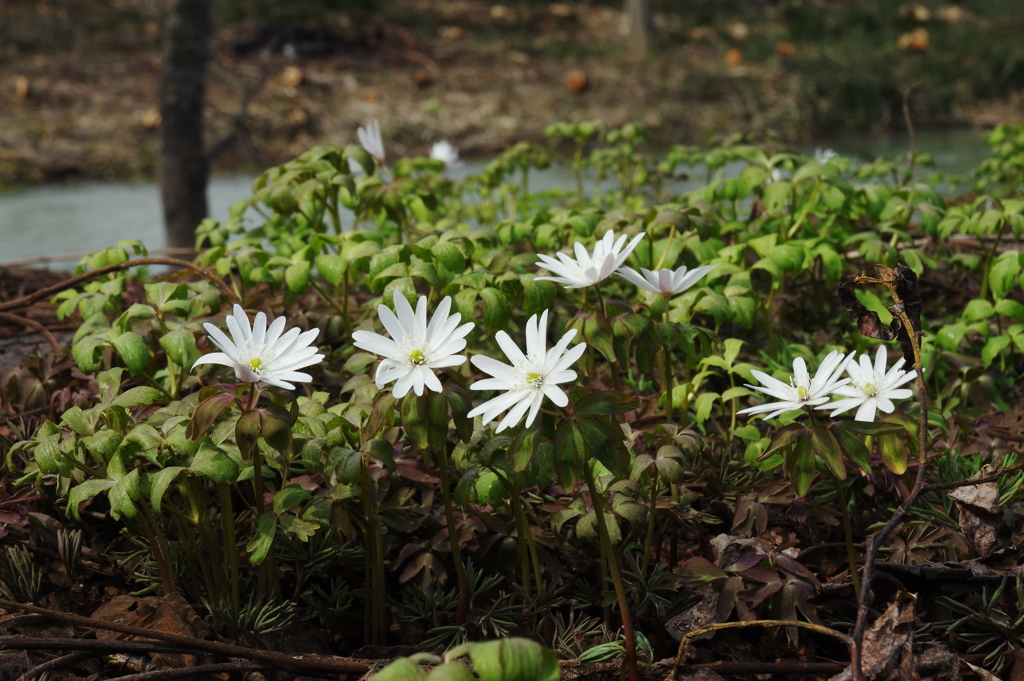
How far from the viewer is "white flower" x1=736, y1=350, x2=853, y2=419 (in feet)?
4.44

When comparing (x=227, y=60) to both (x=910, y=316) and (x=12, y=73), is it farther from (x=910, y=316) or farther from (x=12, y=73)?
(x=910, y=316)

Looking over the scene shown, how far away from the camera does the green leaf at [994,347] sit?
83.2 inches

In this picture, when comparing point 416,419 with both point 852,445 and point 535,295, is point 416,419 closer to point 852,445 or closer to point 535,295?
point 535,295

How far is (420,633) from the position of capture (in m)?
1.62

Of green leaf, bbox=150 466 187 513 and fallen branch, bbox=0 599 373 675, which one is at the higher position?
green leaf, bbox=150 466 187 513

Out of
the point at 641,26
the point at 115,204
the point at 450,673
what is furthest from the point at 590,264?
the point at 641,26

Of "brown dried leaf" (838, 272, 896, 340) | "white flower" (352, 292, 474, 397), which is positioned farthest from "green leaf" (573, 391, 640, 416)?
"brown dried leaf" (838, 272, 896, 340)

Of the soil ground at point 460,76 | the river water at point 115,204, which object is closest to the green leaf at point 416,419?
the river water at point 115,204

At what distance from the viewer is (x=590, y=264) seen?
60.8 inches

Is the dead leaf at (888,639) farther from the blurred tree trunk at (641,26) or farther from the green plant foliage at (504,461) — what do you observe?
the blurred tree trunk at (641,26)

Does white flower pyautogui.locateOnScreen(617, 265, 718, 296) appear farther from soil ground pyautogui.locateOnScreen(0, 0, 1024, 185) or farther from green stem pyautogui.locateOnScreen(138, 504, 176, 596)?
soil ground pyautogui.locateOnScreen(0, 0, 1024, 185)

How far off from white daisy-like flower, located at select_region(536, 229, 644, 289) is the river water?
351cm

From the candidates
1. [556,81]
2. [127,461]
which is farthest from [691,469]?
[556,81]

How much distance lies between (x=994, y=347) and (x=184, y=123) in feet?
12.6
